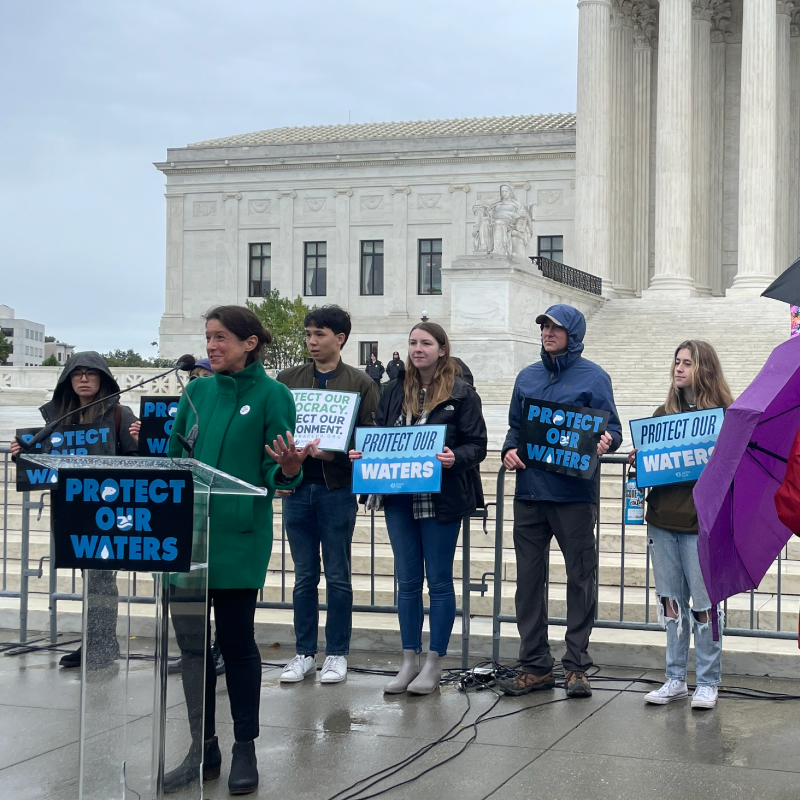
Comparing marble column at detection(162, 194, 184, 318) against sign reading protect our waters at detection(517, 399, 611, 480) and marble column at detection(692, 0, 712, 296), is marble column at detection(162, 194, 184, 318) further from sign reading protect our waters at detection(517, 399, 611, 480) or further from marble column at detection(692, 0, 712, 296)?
sign reading protect our waters at detection(517, 399, 611, 480)

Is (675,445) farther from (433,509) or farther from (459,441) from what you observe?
(433,509)

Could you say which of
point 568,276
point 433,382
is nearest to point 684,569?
point 433,382

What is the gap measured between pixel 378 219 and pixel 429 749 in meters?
49.6

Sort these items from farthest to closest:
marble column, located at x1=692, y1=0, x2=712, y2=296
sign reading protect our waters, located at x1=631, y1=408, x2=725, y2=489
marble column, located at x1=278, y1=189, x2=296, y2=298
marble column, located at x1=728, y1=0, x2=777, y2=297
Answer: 1. marble column, located at x1=278, y1=189, x2=296, y2=298
2. marble column, located at x1=692, y1=0, x2=712, y2=296
3. marble column, located at x1=728, y1=0, x2=777, y2=297
4. sign reading protect our waters, located at x1=631, y1=408, x2=725, y2=489

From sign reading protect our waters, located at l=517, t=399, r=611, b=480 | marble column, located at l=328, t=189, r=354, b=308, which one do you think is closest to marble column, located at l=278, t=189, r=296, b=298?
marble column, located at l=328, t=189, r=354, b=308

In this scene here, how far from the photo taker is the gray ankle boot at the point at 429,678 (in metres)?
6.56

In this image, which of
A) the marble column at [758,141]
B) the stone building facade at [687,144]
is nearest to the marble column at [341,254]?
the stone building facade at [687,144]

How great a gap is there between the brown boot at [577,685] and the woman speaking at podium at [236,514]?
218cm

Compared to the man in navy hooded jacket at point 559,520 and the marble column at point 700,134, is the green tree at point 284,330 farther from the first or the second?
the man in navy hooded jacket at point 559,520

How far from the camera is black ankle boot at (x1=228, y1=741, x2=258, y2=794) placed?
491 cm

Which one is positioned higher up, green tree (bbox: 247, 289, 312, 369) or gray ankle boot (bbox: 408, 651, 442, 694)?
green tree (bbox: 247, 289, 312, 369)

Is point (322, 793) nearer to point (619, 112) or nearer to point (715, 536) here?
point (715, 536)

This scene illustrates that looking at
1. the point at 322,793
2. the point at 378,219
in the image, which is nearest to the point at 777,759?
the point at 322,793

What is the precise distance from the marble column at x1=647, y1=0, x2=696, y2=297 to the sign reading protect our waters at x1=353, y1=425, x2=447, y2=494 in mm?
29980
